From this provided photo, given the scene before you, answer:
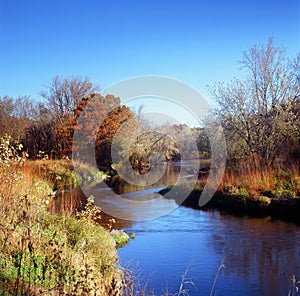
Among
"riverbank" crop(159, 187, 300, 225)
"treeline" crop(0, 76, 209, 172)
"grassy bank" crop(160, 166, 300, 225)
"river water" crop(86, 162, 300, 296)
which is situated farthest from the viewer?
"treeline" crop(0, 76, 209, 172)

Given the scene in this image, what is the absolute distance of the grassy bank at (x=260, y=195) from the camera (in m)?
12.1

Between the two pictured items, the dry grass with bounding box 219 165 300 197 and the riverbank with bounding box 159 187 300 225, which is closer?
the riverbank with bounding box 159 187 300 225

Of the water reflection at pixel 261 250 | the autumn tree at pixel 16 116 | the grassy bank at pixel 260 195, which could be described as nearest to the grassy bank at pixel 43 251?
the water reflection at pixel 261 250

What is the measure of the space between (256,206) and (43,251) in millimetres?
9394

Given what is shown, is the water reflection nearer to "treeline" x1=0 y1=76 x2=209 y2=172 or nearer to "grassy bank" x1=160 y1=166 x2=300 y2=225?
"grassy bank" x1=160 y1=166 x2=300 y2=225

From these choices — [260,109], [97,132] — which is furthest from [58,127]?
[260,109]

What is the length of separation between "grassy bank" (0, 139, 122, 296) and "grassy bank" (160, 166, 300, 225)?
6568 mm

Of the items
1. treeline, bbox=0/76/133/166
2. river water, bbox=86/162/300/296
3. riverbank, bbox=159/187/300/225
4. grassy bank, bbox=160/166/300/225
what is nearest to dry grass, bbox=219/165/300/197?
grassy bank, bbox=160/166/300/225

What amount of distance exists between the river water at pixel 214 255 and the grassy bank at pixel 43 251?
100 cm

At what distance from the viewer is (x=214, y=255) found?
8.07 metres

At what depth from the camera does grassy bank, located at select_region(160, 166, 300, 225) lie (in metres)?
12.1

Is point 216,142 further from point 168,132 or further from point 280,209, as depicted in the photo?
point 168,132

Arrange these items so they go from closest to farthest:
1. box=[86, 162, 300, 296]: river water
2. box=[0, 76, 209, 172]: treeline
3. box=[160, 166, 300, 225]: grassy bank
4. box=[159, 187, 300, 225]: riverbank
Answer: box=[86, 162, 300, 296]: river water < box=[159, 187, 300, 225]: riverbank < box=[160, 166, 300, 225]: grassy bank < box=[0, 76, 209, 172]: treeline

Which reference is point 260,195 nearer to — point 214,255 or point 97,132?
point 214,255
